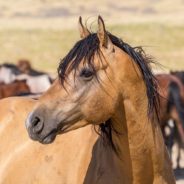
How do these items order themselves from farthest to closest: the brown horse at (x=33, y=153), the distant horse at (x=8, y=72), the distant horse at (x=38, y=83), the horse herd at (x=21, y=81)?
the distant horse at (x=8, y=72), the distant horse at (x=38, y=83), the horse herd at (x=21, y=81), the brown horse at (x=33, y=153)

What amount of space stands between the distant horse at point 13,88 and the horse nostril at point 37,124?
7.89 meters


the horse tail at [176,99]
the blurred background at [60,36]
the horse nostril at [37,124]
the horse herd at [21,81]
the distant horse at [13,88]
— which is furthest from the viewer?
the blurred background at [60,36]

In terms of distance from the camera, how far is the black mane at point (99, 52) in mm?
4020

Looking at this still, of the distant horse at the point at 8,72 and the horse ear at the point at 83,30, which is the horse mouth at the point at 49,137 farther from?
the distant horse at the point at 8,72

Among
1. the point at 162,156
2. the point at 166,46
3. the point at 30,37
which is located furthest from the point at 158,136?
the point at 30,37

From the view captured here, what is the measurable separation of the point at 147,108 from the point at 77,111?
472 millimetres

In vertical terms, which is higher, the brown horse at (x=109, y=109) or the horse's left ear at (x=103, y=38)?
the horse's left ear at (x=103, y=38)

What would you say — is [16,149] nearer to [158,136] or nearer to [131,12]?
[158,136]

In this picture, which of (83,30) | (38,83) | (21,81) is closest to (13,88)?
(21,81)

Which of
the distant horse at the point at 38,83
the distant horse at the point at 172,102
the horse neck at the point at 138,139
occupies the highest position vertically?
the horse neck at the point at 138,139

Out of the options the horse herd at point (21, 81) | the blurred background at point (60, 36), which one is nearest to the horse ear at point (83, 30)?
the horse herd at point (21, 81)

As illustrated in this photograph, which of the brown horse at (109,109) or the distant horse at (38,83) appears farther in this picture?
the distant horse at (38,83)

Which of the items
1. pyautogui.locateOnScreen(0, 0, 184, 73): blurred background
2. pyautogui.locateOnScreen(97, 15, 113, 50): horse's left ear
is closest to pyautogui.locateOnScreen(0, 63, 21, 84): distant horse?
pyautogui.locateOnScreen(0, 0, 184, 73): blurred background

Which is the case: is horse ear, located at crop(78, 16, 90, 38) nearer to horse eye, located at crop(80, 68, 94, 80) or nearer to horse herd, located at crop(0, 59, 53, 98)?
horse eye, located at crop(80, 68, 94, 80)
